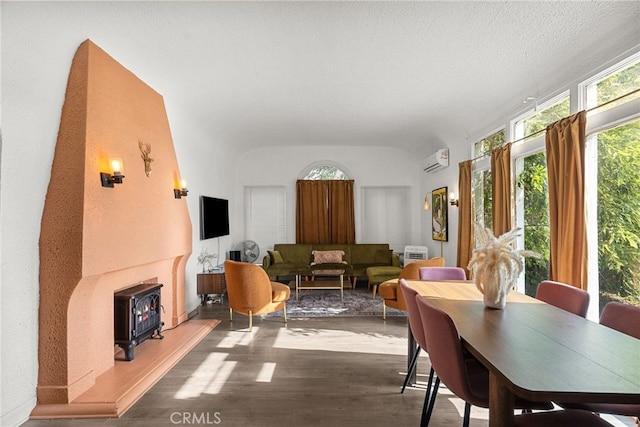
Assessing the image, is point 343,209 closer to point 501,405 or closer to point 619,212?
point 619,212

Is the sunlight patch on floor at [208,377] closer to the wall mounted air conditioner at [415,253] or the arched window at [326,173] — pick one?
the wall mounted air conditioner at [415,253]

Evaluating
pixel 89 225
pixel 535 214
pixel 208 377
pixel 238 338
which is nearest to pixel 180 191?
pixel 89 225

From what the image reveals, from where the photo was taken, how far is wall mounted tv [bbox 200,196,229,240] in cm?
515

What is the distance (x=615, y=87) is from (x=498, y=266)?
201 cm

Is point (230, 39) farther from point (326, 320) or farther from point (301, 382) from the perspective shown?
point (326, 320)

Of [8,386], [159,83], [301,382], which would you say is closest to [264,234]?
[159,83]

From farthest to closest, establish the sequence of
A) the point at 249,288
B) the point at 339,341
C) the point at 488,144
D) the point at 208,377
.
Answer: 1. the point at 488,144
2. the point at 249,288
3. the point at 339,341
4. the point at 208,377

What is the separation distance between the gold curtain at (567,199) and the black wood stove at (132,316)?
150 inches

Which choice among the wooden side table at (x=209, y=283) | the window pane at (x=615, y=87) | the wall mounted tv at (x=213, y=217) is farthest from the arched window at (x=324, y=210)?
the window pane at (x=615, y=87)

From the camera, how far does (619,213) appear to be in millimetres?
2781

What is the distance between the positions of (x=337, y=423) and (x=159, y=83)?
11.3 feet

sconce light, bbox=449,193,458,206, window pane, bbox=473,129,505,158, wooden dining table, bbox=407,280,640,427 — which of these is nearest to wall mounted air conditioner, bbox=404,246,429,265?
sconce light, bbox=449,193,458,206

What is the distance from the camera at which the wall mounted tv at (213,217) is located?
515cm

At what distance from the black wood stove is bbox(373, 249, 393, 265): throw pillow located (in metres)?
4.65
